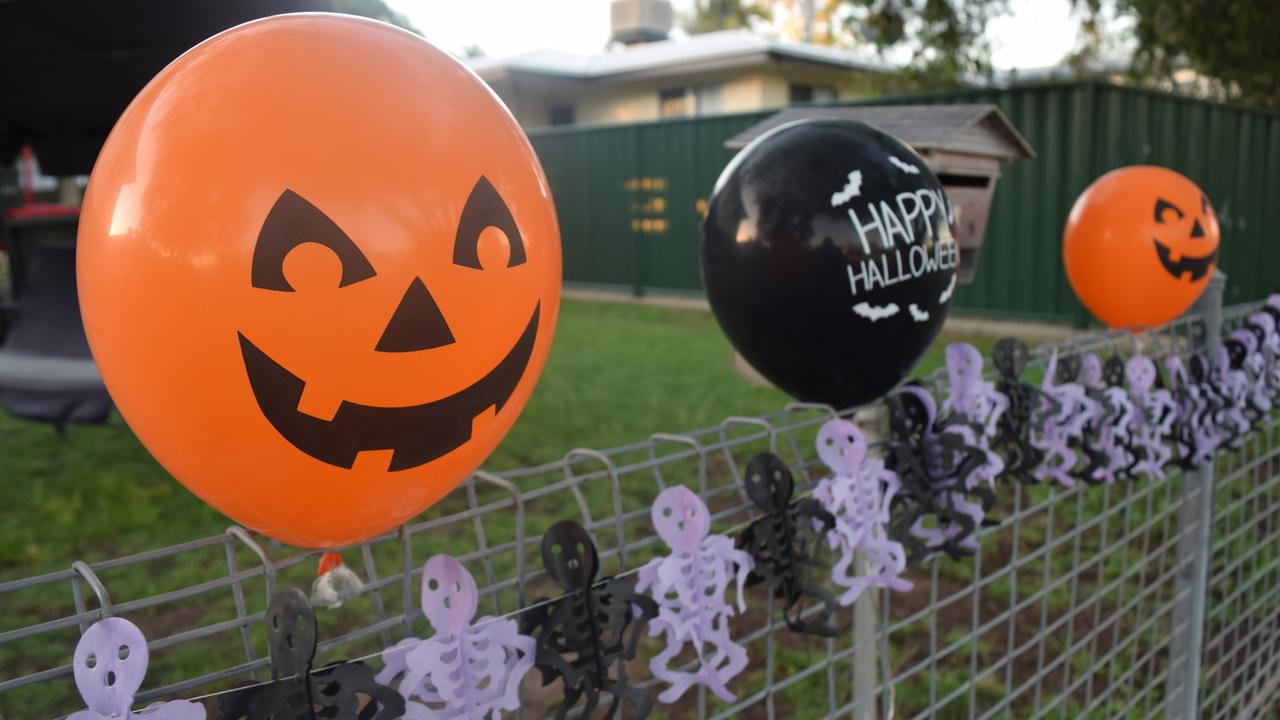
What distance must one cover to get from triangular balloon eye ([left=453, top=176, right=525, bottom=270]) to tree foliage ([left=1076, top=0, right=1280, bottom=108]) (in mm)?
9716

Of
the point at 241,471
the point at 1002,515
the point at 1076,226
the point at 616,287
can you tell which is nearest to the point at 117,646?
the point at 241,471

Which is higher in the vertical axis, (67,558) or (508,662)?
(508,662)

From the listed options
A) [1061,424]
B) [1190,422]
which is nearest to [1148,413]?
[1190,422]

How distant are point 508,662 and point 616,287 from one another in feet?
39.5

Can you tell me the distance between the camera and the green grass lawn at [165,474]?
343 cm

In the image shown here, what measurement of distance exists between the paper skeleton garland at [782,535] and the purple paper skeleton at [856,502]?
0.05 metres

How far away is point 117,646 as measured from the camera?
741 millimetres

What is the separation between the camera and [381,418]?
0.88 m

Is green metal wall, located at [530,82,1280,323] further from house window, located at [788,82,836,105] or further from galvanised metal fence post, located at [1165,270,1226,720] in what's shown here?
galvanised metal fence post, located at [1165,270,1226,720]

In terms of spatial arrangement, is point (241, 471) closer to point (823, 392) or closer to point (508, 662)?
point (508, 662)

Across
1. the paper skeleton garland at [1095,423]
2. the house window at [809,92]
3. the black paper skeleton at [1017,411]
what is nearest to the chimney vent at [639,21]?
the house window at [809,92]

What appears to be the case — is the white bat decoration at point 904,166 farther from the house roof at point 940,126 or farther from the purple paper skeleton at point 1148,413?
the house roof at point 940,126

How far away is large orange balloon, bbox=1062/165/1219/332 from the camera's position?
6.90ft

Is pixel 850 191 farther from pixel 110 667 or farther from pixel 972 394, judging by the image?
pixel 110 667
